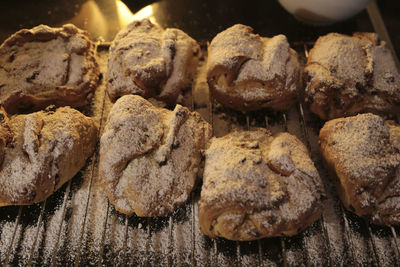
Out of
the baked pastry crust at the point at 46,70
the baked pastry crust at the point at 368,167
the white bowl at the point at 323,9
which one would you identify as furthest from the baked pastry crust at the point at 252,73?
the baked pastry crust at the point at 46,70

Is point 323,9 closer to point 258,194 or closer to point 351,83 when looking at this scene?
point 351,83

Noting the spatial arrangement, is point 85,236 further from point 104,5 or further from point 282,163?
point 104,5

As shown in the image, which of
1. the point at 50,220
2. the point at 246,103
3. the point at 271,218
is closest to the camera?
the point at 271,218

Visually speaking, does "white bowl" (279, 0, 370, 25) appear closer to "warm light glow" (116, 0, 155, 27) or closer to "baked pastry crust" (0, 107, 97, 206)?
"warm light glow" (116, 0, 155, 27)

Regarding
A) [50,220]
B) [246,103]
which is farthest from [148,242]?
[246,103]

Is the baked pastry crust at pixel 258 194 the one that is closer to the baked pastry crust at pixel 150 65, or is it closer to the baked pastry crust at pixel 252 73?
the baked pastry crust at pixel 252 73
